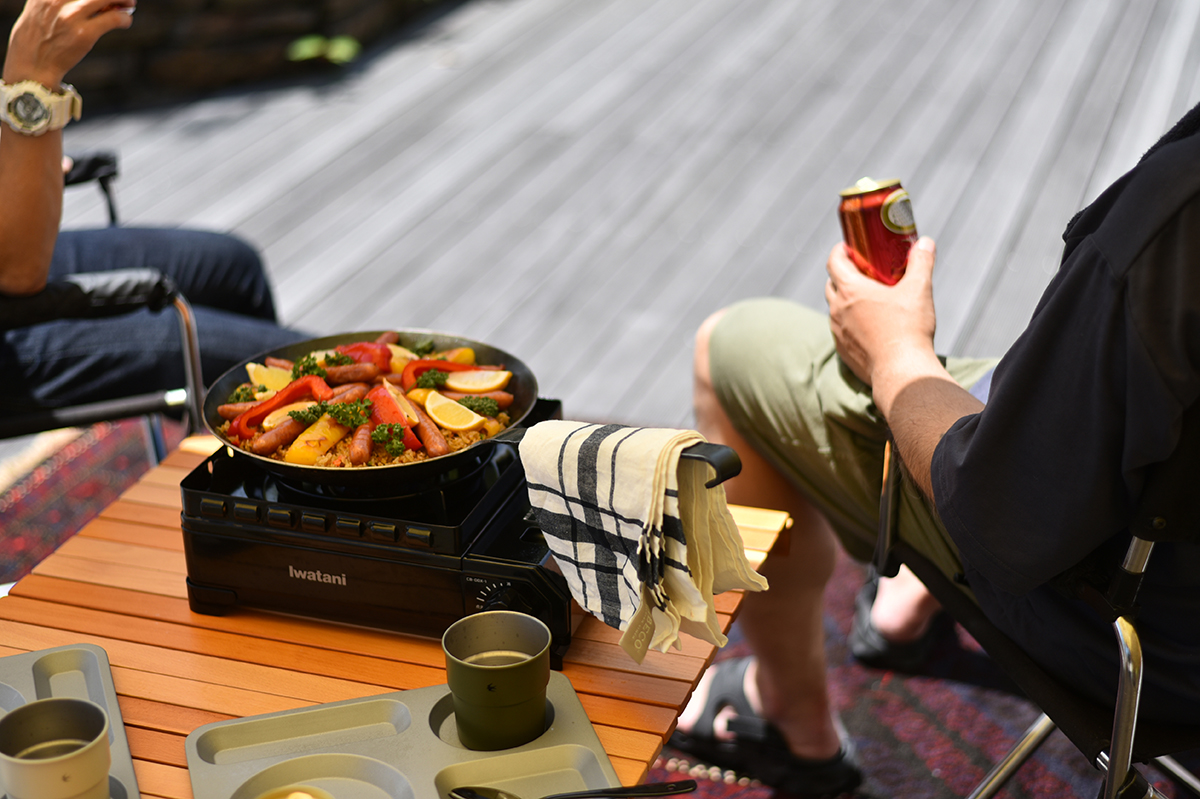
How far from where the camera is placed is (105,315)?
1730mm

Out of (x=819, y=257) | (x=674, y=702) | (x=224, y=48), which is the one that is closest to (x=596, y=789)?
(x=674, y=702)

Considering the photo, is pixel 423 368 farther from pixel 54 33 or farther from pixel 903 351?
pixel 54 33

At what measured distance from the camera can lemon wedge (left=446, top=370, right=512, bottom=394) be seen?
1.34m

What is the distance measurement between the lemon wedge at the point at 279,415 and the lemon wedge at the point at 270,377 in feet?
0.32

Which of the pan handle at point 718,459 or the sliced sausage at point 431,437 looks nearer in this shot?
the pan handle at point 718,459

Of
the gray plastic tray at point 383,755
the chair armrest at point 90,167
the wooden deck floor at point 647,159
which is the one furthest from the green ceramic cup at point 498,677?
the wooden deck floor at point 647,159

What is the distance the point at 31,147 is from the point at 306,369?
0.70m

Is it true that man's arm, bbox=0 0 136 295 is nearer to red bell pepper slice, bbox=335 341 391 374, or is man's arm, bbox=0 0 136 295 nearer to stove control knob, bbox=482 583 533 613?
red bell pepper slice, bbox=335 341 391 374

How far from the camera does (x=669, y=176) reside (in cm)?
414

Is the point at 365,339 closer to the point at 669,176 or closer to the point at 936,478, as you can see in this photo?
the point at 936,478

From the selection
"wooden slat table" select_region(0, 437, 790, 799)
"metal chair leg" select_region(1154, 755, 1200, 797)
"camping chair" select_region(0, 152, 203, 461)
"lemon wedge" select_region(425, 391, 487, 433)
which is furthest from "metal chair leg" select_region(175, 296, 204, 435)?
"metal chair leg" select_region(1154, 755, 1200, 797)

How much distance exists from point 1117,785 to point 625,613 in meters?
0.54

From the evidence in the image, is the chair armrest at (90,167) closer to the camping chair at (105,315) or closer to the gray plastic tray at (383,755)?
the camping chair at (105,315)

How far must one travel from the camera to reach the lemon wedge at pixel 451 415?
4.09 feet
